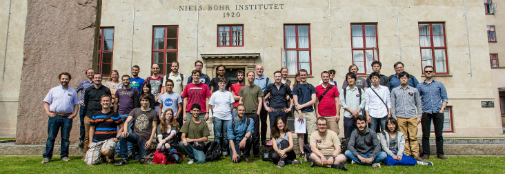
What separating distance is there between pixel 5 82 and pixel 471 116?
2198 cm

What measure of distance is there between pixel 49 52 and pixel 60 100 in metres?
1.93

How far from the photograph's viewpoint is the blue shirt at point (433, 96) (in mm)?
6445

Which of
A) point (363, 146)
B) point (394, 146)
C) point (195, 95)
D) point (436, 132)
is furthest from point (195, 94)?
point (436, 132)

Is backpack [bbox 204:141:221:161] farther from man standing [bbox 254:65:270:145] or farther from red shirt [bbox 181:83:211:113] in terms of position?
man standing [bbox 254:65:270:145]

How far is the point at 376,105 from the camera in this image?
6379mm

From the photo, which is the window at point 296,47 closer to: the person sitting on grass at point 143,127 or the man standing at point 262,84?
the man standing at point 262,84

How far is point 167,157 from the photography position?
18.8 feet

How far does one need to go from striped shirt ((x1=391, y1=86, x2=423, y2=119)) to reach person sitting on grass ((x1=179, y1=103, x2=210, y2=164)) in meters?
4.12

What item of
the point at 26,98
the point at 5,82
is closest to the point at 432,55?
the point at 26,98

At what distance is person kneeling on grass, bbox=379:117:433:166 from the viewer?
550 centimetres

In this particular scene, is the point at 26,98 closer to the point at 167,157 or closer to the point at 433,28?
the point at 167,157

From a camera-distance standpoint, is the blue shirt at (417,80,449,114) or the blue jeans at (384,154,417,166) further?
the blue shirt at (417,80,449,114)

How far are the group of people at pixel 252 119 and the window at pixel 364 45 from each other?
22.7 feet

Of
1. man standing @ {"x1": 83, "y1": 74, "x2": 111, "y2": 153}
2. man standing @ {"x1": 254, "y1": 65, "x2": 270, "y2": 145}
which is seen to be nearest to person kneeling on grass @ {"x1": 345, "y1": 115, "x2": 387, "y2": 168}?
man standing @ {"x1": 254, "y1": 65, "x2": 270, "y2": 145}
